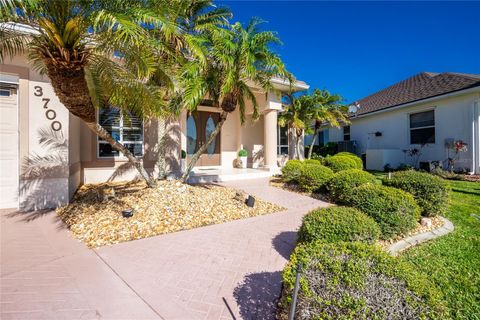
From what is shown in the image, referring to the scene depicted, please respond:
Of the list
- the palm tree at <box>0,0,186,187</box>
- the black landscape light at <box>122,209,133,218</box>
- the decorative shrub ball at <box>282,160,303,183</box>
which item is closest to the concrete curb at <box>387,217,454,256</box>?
the decorative shrub ball at <box>282,160,303,183</box>

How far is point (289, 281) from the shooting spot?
7.80 ft

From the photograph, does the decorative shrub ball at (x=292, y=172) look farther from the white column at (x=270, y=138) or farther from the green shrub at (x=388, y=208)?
the green shrub at (x=388, y=208)

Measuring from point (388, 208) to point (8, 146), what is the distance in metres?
10.7

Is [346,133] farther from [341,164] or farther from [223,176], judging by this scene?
[223,176]

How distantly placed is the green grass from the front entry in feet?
38.1

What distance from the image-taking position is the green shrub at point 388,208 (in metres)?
4.89

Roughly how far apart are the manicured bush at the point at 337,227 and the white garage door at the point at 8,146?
28.7 feet

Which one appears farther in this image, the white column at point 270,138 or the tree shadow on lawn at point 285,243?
the white column at point 270,138

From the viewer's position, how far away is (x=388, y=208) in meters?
4.98

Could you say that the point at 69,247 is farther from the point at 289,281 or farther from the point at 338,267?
the point at 338,267

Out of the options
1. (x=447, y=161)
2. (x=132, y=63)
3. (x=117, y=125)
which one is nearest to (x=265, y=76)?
(x=132, y=63)

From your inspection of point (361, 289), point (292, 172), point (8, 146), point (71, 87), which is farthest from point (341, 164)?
point (8, 146)

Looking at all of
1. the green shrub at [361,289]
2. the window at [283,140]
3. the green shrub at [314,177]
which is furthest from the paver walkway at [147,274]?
the window at [283,140]

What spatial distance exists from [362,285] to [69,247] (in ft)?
17.1
